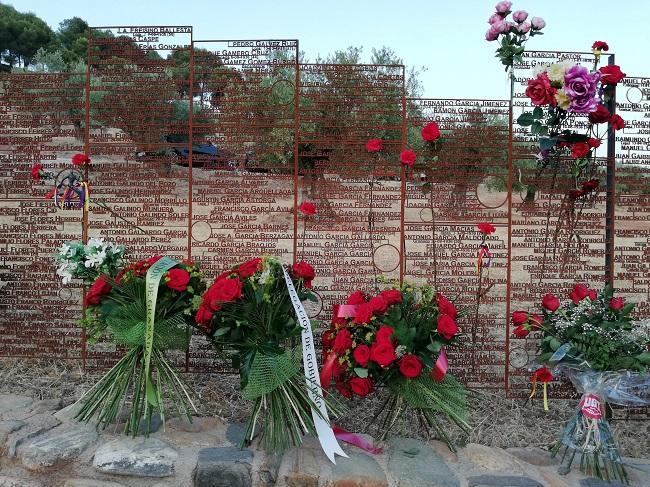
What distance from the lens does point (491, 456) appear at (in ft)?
11.1

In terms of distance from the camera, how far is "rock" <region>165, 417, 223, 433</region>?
359 cm

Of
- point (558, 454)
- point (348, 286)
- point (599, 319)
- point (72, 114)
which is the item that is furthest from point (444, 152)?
point (72, 114)

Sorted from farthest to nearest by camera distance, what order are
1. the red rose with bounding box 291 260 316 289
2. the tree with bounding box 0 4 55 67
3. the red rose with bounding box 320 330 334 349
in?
1. the tree with bounding box 0 4 55 67
2. the red rose with bounding box 291 260 316 289
3. the red rose with bounding box 320 330 334 349

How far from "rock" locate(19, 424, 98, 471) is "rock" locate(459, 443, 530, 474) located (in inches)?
78.0

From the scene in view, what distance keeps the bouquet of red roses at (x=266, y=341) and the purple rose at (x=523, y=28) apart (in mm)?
2165

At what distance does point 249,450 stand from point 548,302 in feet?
6.27

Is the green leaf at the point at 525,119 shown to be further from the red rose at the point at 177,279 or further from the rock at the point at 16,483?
the rock at the point at 16,483

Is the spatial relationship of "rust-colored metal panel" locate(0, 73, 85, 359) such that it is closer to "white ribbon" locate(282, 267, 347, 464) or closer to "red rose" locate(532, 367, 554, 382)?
"white ribbon" locate(282, 267, 347, 464)

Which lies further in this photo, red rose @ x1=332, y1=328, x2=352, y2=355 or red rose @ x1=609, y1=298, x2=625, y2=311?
red rose @ x1=609, y1=298, x2=625, y2=311

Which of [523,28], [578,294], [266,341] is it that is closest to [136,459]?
[266,341]

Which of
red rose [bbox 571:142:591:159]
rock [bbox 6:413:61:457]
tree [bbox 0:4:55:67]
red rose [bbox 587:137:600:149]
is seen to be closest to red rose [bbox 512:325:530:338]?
red rose [bbox 571:142:591:159]

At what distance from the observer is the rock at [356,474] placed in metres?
3.10

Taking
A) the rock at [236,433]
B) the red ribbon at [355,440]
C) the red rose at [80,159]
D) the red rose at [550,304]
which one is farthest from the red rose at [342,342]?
the red rose at [80,159]

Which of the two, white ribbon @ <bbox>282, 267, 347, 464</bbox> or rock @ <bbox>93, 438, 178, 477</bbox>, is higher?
white ribbon @ <bbox>282, 267, 347, 464</bbox>
